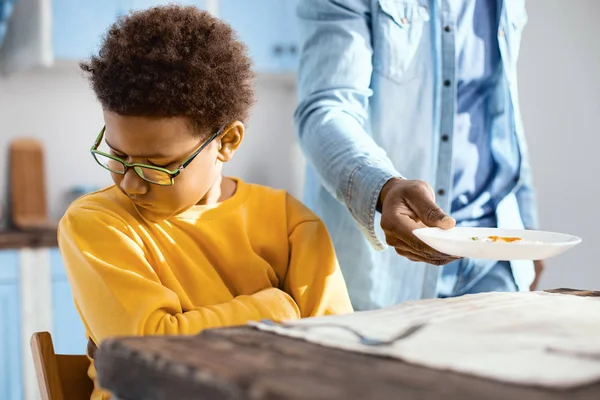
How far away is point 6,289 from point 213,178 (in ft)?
7.18

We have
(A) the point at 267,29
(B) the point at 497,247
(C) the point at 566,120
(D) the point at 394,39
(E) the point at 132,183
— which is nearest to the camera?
(B) the point at 497,247

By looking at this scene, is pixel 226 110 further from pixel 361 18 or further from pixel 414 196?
pixel 361 18

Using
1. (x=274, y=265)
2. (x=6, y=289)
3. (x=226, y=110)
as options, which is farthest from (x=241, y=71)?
(x=6, y=289)

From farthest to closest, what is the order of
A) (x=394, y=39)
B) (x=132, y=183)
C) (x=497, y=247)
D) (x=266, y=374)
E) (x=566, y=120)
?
(x=566, y=120)
(x=394, y=39)
(x=132, y=183)
(x=497, y=247)
(x=266, y=374)

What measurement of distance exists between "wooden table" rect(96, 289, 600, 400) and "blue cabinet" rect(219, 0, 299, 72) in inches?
131

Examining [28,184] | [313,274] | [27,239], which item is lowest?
[27,239]

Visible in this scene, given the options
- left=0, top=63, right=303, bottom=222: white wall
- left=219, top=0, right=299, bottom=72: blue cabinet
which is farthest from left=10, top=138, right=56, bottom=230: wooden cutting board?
left=219, top=0, right=299, bottom=72: blue cabinet

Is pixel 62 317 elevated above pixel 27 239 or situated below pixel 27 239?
below

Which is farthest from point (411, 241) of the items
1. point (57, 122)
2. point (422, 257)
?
point (57, 122)

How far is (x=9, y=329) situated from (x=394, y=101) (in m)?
2.17

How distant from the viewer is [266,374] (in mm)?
506

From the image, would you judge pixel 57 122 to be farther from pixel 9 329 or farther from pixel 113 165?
pixel 113 165

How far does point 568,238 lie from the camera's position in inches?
42.1

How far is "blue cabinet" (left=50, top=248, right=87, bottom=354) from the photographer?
3.21 meters
